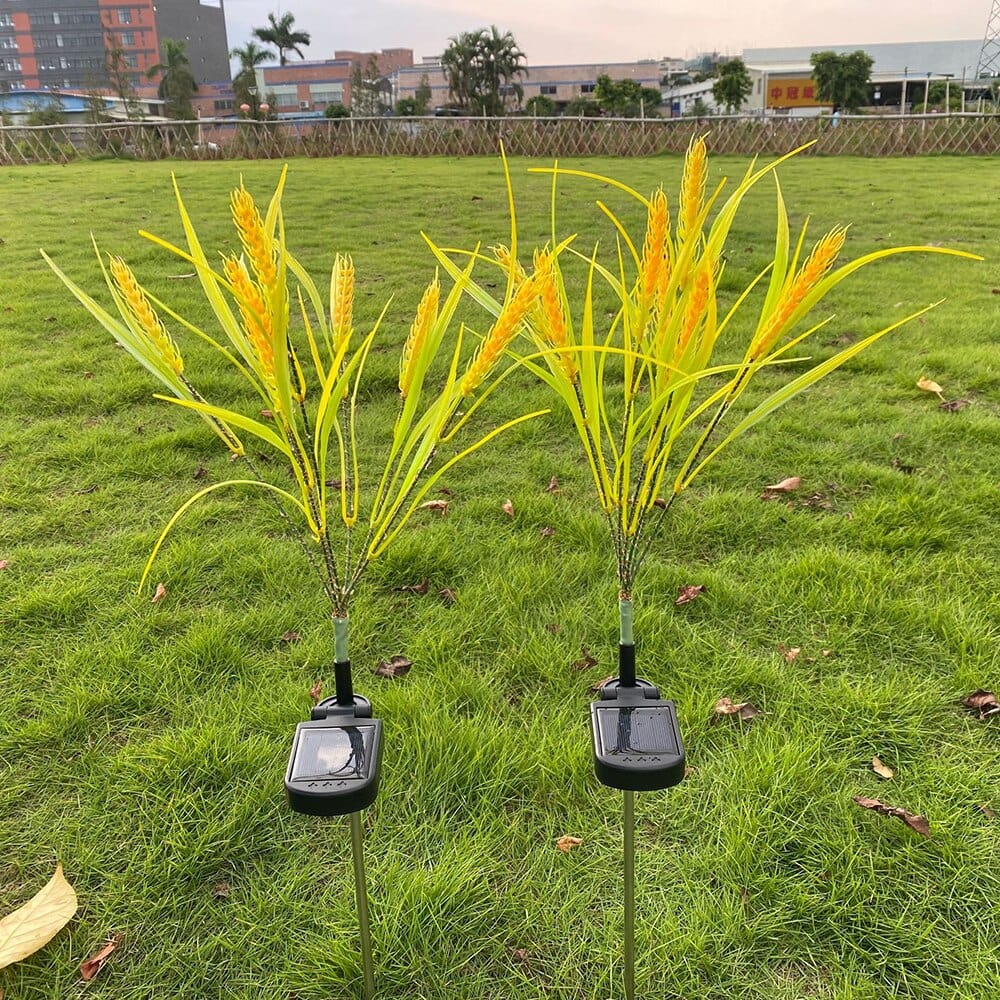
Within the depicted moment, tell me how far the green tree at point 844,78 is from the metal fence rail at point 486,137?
30.4 meters

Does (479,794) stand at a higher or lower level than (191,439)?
lower

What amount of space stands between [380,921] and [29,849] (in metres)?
0.71

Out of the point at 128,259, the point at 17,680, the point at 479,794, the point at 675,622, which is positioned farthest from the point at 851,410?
the point at 128,259

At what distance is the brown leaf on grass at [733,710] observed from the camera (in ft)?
5.64

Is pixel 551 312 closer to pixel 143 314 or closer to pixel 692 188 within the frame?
pixel 692 188

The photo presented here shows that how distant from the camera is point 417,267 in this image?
5.87 metres

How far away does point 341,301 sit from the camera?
100cm

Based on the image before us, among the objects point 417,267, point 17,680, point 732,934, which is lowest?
point 732,934

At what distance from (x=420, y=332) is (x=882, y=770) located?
52.4 inches

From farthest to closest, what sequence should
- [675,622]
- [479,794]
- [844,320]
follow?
[844,320]
[675,622]
[479,794]

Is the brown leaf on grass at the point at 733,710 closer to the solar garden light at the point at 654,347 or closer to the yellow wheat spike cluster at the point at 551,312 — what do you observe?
the solar garden light at the point at 654,347

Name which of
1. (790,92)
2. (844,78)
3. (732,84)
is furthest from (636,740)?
(790,92)

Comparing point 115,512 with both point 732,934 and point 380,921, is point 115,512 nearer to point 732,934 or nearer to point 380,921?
point 380,921

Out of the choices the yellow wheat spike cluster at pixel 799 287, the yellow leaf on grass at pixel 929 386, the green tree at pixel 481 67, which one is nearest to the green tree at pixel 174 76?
the green tree at pixel 481 67
